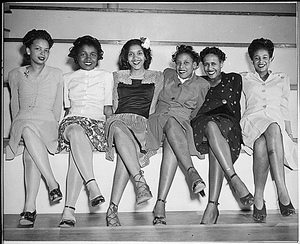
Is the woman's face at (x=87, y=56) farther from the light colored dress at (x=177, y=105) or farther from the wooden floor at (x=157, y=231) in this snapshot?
the wooden floor at (x=157, y=231)

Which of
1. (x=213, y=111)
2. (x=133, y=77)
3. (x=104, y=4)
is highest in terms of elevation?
(x=104, y=4)

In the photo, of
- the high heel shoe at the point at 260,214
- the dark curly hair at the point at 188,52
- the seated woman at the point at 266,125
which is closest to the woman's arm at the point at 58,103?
the dark curly hair at the point at 188,52

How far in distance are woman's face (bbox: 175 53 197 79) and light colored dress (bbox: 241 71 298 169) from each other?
25cm

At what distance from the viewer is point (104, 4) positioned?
1.96m

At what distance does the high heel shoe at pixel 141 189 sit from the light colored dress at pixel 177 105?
0.53 feet

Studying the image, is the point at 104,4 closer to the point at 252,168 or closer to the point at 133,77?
the point at 133,77

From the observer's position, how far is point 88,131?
1879 mm

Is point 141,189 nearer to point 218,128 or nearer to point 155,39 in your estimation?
point 218,128

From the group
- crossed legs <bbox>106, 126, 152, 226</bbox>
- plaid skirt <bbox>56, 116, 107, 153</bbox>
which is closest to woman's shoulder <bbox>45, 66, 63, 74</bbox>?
plaid skirt <bbox>56, 116, 107, 153</bbox>

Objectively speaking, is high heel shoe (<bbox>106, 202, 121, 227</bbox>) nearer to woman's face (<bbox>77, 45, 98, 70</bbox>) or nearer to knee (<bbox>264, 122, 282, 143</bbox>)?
woman's face (<bbox>77, 45, 98, 70</bbox>)

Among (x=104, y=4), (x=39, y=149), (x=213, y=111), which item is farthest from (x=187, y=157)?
(x=104, y=4)

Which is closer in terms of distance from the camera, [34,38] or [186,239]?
[186,239]

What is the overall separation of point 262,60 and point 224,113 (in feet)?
0.96

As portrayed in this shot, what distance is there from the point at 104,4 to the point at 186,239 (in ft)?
3.49
